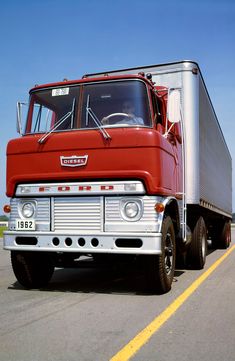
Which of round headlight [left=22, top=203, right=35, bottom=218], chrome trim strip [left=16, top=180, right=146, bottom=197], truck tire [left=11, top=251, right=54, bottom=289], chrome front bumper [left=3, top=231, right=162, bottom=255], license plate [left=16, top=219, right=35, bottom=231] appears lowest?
truck tire [left=11, top=251, right=54, bottom=289]

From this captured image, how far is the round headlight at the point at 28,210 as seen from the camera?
657 cm

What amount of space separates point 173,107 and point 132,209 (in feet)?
5.44

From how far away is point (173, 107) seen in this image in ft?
22.0

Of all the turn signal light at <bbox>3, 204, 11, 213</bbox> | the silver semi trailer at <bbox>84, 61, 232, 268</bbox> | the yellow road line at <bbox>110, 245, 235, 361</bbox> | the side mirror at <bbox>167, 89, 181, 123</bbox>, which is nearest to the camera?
the yellow road line at <bbox>110, 245, 235, 361</bbox>

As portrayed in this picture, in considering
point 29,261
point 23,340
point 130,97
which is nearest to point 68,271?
point 29,261

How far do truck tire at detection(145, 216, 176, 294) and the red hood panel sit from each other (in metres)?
0.58

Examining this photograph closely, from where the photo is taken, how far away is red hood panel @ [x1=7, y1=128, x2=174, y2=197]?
6.01m

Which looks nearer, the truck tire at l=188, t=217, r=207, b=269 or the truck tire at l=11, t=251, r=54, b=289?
the truck tire at l=11, t=251, r=54, b=289

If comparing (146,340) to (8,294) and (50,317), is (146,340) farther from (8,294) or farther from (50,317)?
(8,294)

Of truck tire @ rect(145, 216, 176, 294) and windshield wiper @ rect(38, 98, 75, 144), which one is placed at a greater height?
windshield wiper @ rect(38, 98, 75, 144)

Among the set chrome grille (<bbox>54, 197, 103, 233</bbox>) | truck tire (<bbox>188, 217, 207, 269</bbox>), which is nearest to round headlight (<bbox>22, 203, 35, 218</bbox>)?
chrome grille (<bbox>54, 197, 103, 233</bbox>)

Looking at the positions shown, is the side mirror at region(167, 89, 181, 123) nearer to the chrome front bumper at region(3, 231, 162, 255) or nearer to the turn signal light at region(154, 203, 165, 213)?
the turn signal light at region(154, 203, 165, 213)

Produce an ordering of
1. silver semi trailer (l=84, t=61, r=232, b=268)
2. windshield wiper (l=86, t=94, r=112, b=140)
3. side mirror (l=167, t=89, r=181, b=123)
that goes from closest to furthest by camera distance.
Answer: windshield wiper (l=86, t=94, r=112, b=140), side mirror (l=167, t=89, r=181, b=123), silver semi trailer (l=84, t=61, r=232, b=268)

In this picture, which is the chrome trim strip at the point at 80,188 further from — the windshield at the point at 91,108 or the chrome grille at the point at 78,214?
the windshield at the point at 91,108
